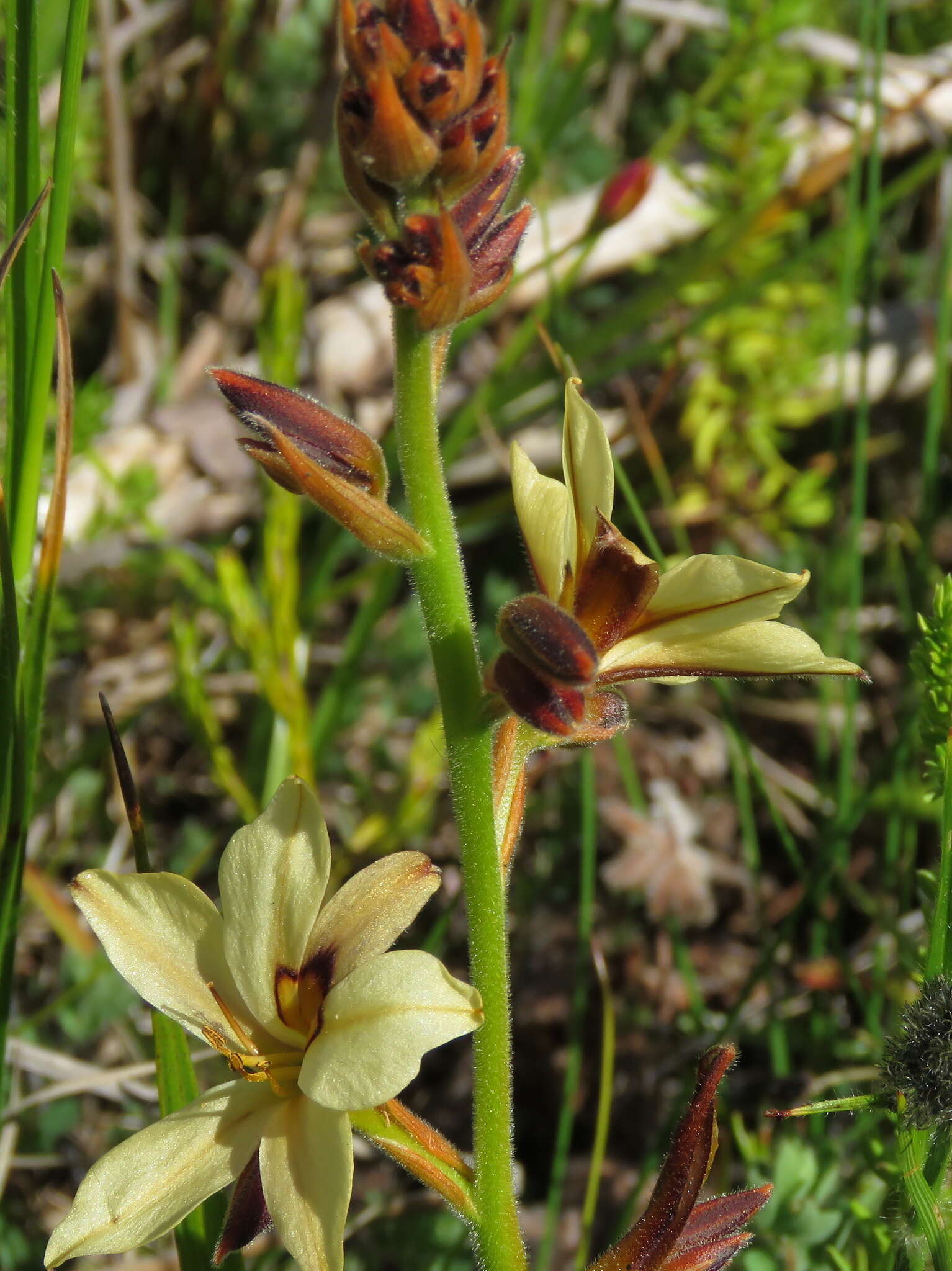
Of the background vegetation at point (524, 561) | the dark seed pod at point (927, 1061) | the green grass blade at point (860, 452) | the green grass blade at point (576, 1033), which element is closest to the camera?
the dark seed pod at point (927, 1061)

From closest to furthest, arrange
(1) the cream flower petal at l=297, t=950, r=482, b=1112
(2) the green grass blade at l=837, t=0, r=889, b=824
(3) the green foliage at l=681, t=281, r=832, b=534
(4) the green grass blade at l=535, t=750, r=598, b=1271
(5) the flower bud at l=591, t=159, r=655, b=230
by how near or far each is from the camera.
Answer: (1) the cream flower petal at l=297, t=950, r=482, b=1112 → (4) the green grass blade at l=535, t=750, r=598, b=1271 → (2) the green grass blade at l=837, t=0, r=889, b=824 → (5) the flower bud at l=591, t=159, r=655, b=230 → (3) the green foliage at l=681, t=281, r=832, b=534

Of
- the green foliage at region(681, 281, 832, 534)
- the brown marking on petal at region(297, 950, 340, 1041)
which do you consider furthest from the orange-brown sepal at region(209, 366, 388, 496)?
the green foliage at region(681, 281, 832, 534)

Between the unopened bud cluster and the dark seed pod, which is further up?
the unopened bud cluster

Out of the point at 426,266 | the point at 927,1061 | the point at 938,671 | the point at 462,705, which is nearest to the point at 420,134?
the point at 426,266

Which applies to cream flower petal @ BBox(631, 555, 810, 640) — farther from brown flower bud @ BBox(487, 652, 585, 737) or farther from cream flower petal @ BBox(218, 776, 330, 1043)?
cream flower petal @ BBox(218, 776, 330, 1043)

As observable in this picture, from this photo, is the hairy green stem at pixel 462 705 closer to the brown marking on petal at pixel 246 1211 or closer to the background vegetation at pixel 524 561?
the brown marking on petal at pixel 246 1211

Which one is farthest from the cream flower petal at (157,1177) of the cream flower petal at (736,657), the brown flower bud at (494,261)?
the brown flower bud at (494,261)

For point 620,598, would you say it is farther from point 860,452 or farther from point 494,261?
point 860,452

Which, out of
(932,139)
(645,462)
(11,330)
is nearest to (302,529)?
(645,462)
